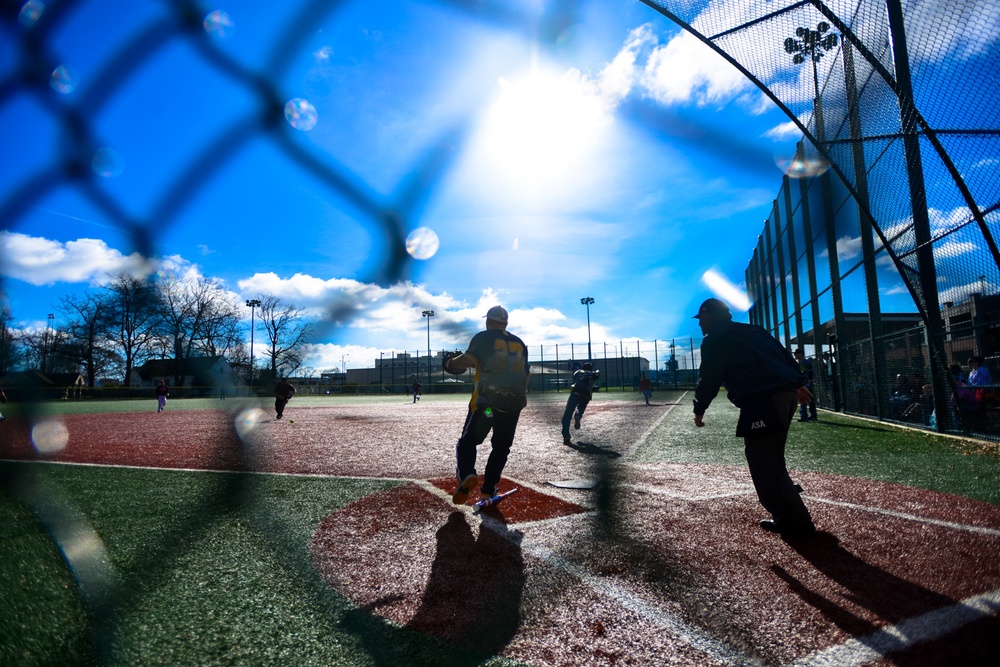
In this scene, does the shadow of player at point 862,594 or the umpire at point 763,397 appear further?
the umpire at point 763,397

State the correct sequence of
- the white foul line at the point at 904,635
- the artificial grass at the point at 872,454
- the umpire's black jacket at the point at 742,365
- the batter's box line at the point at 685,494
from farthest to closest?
1. the artificial grass at the point at 872,454
2. the batter's box line at the point at 685,494
3. the umpire's black jacket at the point at 742,365
4. the white foul line at the point at 904,635

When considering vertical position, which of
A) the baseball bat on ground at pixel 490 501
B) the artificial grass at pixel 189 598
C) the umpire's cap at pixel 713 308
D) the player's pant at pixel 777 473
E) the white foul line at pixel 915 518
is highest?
the umpire's cap at pixel 713 308

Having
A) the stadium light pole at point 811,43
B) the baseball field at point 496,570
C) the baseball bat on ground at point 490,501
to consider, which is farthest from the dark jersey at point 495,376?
the stadium light pole at point 811,43

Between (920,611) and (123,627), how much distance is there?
10.5 ft

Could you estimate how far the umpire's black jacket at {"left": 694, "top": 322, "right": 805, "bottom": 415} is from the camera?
3398mm

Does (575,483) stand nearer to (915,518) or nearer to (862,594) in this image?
(915,518)

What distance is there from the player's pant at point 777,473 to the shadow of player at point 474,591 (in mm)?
1578

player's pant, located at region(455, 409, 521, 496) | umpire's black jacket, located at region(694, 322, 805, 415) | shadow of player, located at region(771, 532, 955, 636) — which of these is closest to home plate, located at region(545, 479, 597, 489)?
player's pant, located at region(455, 409, 521, 496)

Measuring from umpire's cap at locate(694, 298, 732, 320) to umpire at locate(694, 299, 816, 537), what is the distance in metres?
0.12

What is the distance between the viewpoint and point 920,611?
2.22 m

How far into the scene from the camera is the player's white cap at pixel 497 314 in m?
4.34

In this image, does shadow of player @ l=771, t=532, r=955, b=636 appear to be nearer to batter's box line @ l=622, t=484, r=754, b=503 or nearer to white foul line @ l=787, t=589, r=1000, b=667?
white foul line @ l=787, t=589, r=1000, b=667

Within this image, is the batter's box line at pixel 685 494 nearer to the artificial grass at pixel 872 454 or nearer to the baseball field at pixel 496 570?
the baseball field at pixel 496 570

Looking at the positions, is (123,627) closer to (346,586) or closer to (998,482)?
(346,586)
